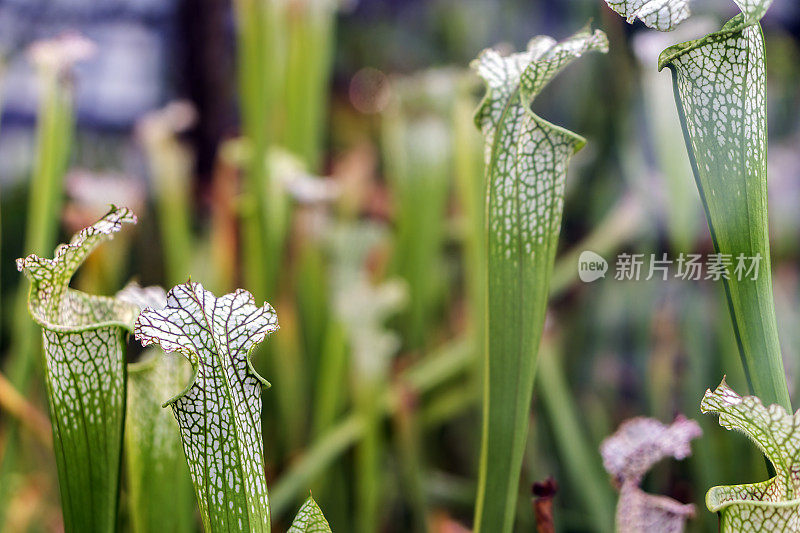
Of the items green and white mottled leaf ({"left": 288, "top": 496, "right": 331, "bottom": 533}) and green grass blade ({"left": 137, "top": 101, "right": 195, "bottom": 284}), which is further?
green grass blade ({"left": 137, "top": 101, "right": 195, "bottom": 284})

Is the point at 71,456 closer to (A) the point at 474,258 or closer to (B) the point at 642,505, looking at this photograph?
(B) the point at 642,505

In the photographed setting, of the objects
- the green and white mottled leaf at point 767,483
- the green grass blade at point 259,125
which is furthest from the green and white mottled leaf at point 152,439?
the green grass blade at point 259,125

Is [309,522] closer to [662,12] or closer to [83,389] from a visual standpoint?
[83,389]

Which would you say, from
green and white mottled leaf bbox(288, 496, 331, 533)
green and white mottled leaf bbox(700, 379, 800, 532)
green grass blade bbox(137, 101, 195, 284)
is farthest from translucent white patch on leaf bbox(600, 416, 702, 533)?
green grass blade bbox(137, 101, 195, 284)

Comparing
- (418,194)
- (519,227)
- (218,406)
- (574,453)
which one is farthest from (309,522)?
(418,194)

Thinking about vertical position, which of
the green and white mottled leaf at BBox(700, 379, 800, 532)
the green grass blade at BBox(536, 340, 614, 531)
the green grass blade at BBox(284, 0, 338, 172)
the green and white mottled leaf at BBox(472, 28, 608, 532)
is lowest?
the green grass blade at BBox(536, 340, 614, 531)

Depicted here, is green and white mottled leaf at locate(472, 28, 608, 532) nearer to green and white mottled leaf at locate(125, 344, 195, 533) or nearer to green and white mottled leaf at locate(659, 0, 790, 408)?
green and white mottled leaf at locate(659, 0, 790, 408)
